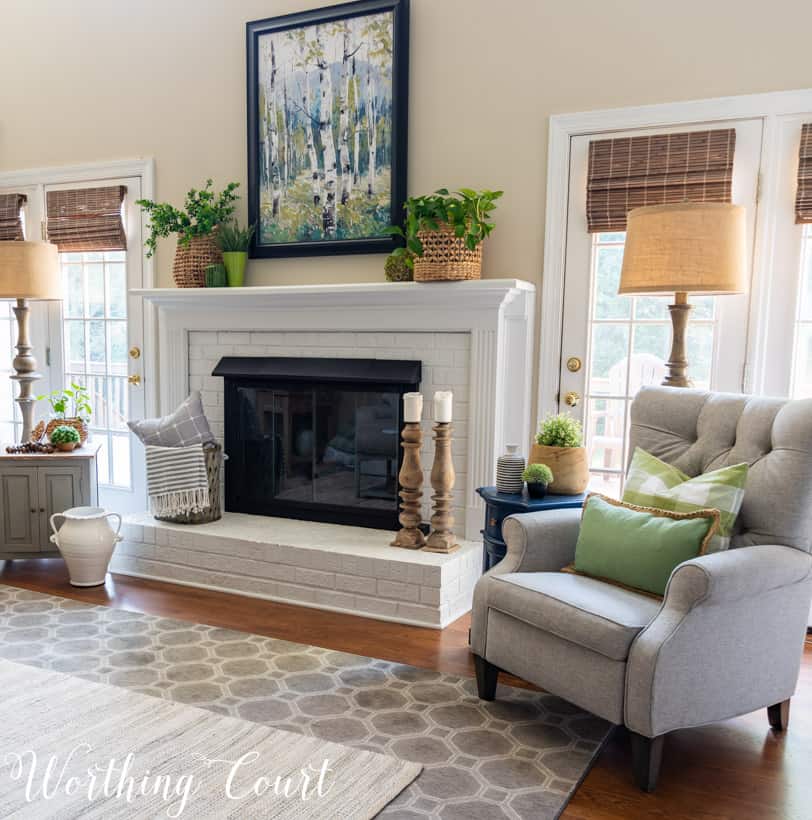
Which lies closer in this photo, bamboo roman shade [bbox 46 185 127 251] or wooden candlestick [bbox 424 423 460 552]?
wooden candlestick [bbox 424 423 460 552]

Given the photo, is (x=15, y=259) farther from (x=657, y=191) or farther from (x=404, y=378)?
(x=657, y=191)

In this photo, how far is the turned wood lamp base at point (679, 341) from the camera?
2973mm

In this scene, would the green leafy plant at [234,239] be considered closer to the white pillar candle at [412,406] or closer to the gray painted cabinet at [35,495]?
the gray painted cabinet at [35,495]

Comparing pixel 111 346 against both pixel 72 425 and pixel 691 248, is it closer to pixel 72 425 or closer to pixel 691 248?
pixel 72 425

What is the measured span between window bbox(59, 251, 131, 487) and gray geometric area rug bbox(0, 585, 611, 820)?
1.54 meters

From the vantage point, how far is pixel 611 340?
3.47m

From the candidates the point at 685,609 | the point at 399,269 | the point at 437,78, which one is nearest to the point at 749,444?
the point at 685,609

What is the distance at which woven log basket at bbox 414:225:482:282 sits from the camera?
335 cm

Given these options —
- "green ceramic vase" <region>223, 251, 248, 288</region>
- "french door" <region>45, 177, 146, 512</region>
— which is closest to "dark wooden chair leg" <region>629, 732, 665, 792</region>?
"green ceramic vase" <region>223, 251, 248, 288</region>

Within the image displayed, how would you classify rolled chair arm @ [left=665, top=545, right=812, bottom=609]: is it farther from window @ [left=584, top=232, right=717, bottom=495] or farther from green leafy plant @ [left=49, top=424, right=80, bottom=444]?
green leafy plant @ [left=49, top=424, right=80, bottom=444]

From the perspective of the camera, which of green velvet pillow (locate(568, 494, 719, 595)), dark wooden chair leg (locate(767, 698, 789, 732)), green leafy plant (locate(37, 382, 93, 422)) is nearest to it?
green velvet pillow (locate(568, 494, 719, 595))

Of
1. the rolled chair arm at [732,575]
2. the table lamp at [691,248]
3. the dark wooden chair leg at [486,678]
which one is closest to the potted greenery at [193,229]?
the table lamp at [691,248]

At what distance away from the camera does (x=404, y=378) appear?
142 inches

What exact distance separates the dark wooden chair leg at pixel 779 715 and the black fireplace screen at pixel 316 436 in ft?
6.00
